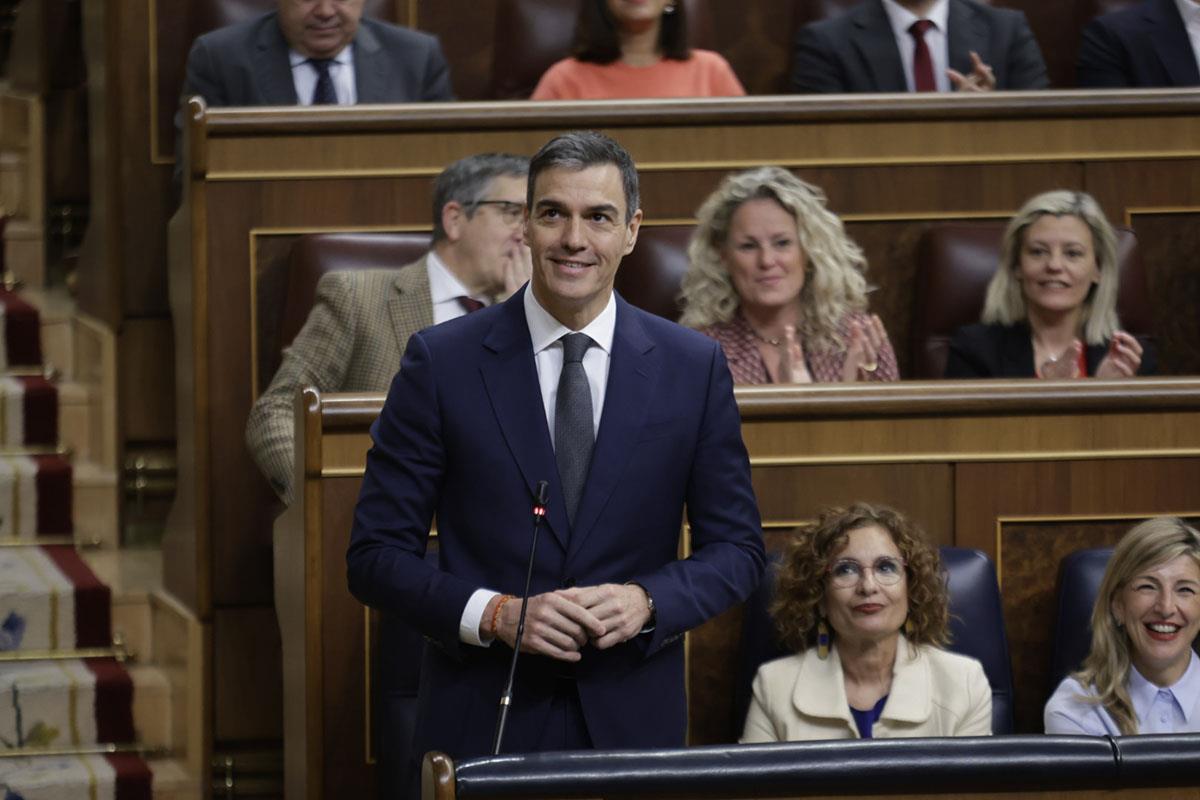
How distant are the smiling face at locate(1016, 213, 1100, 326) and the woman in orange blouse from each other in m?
0.44

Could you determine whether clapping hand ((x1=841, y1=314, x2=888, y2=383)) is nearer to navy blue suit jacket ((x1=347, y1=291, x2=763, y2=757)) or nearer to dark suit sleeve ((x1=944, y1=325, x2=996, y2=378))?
dark suit sleeve ((x1=944, y1=325, x2=996, y2=378))

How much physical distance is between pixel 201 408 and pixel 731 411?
2.50 ft

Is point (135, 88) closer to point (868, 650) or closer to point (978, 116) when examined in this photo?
point (978, 116)

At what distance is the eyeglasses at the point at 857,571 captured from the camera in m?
1.33

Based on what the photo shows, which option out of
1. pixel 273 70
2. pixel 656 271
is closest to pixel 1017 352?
pixel 656 271

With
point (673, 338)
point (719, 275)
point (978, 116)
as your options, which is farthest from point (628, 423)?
point (978, 116)

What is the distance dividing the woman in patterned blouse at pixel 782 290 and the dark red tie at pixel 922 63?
428 millimetres

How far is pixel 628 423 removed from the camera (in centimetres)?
106

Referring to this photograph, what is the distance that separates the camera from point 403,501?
3.45 ft

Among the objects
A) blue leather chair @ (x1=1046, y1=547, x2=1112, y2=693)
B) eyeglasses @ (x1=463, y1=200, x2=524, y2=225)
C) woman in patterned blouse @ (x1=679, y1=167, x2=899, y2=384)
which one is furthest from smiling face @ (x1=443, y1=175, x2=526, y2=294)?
blue leather chair @ (x1=1046, y1=547, x2=1112, y2=693)

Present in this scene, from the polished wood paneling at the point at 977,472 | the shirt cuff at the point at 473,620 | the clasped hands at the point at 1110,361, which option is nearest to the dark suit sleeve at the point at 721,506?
the shirt cuff at the point at 473,620

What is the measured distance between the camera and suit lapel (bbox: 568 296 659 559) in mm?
1051

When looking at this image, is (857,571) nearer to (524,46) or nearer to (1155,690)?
(1155,690)

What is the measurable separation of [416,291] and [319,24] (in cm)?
42
